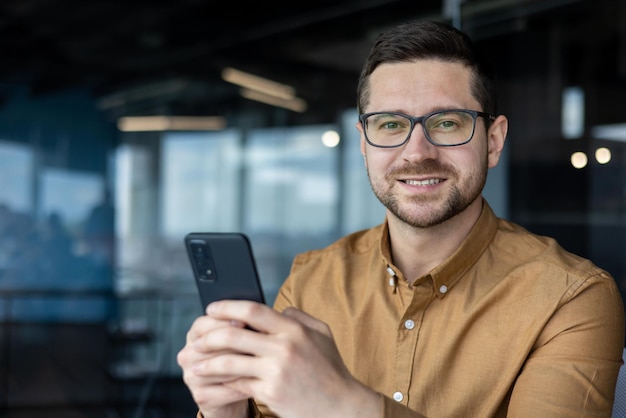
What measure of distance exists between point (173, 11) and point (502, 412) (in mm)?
4847

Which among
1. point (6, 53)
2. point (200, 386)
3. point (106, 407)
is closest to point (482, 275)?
point (200, 386)

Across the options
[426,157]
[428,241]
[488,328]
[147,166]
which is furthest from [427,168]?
[147,166]

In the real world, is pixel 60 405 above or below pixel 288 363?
below

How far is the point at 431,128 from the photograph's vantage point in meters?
1.47

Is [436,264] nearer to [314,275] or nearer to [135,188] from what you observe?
[314,275]

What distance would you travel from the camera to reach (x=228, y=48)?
19.0ft

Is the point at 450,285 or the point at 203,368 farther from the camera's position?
the point at 450,285

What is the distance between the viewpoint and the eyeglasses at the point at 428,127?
57.5 inches

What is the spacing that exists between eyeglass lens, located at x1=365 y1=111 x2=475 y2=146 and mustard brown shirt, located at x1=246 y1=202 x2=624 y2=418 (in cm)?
19

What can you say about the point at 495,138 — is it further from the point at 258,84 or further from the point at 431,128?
the point at 258,84

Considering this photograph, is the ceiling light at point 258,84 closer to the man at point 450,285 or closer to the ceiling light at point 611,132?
the ceiling light at point 611,132

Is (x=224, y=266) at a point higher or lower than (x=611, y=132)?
lower

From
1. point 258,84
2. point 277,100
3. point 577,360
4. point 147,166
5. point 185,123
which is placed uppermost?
point 258,84

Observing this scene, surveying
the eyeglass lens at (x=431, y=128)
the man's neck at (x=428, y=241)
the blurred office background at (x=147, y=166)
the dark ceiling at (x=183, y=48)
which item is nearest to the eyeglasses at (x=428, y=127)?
the eyeglass lens at (x=431, y=128)
